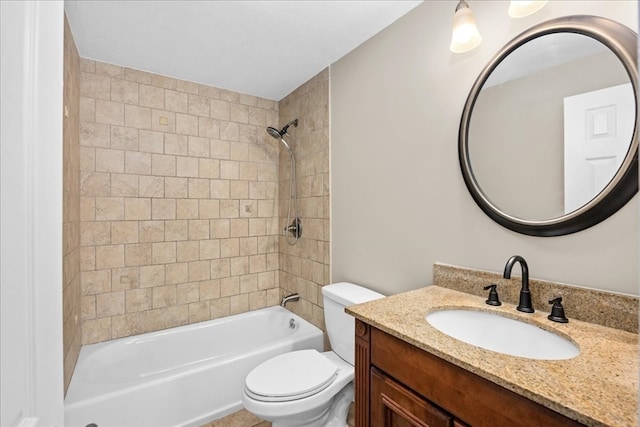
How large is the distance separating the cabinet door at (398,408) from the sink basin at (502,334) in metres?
0.27

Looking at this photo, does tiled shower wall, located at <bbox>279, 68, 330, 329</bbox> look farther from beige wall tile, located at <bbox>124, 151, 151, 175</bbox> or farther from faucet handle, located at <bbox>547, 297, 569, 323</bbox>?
faucet handle, located at <bbox>547, 297, 569, 323</bbox>

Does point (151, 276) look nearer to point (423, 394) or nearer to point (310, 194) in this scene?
point (310, 194)

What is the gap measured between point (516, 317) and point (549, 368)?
0.36 meters

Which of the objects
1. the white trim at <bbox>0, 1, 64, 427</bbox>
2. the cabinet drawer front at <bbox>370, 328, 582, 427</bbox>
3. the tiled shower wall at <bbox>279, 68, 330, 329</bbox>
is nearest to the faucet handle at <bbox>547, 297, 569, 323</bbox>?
the cabinet drawer front at <bbox>370, 328, 582, 427</bbox>

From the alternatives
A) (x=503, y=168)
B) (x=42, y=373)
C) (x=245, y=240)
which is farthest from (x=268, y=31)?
(x=42, y=373)

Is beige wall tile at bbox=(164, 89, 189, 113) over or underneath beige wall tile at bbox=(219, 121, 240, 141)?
over

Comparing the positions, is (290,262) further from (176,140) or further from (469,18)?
(469,18)

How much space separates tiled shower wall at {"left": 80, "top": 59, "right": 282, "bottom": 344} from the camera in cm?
209

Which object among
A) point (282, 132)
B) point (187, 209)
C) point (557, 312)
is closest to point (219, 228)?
point (187, 209)

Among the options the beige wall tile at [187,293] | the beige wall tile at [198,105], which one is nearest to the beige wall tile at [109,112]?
the beige wall tile at [198,105]

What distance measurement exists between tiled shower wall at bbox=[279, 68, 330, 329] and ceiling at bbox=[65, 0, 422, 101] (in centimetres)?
24

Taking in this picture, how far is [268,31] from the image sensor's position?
176cm

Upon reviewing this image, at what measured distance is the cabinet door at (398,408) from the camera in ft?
2.64

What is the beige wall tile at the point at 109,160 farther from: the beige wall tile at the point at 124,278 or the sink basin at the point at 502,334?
the sink basin at the point at 502,334
